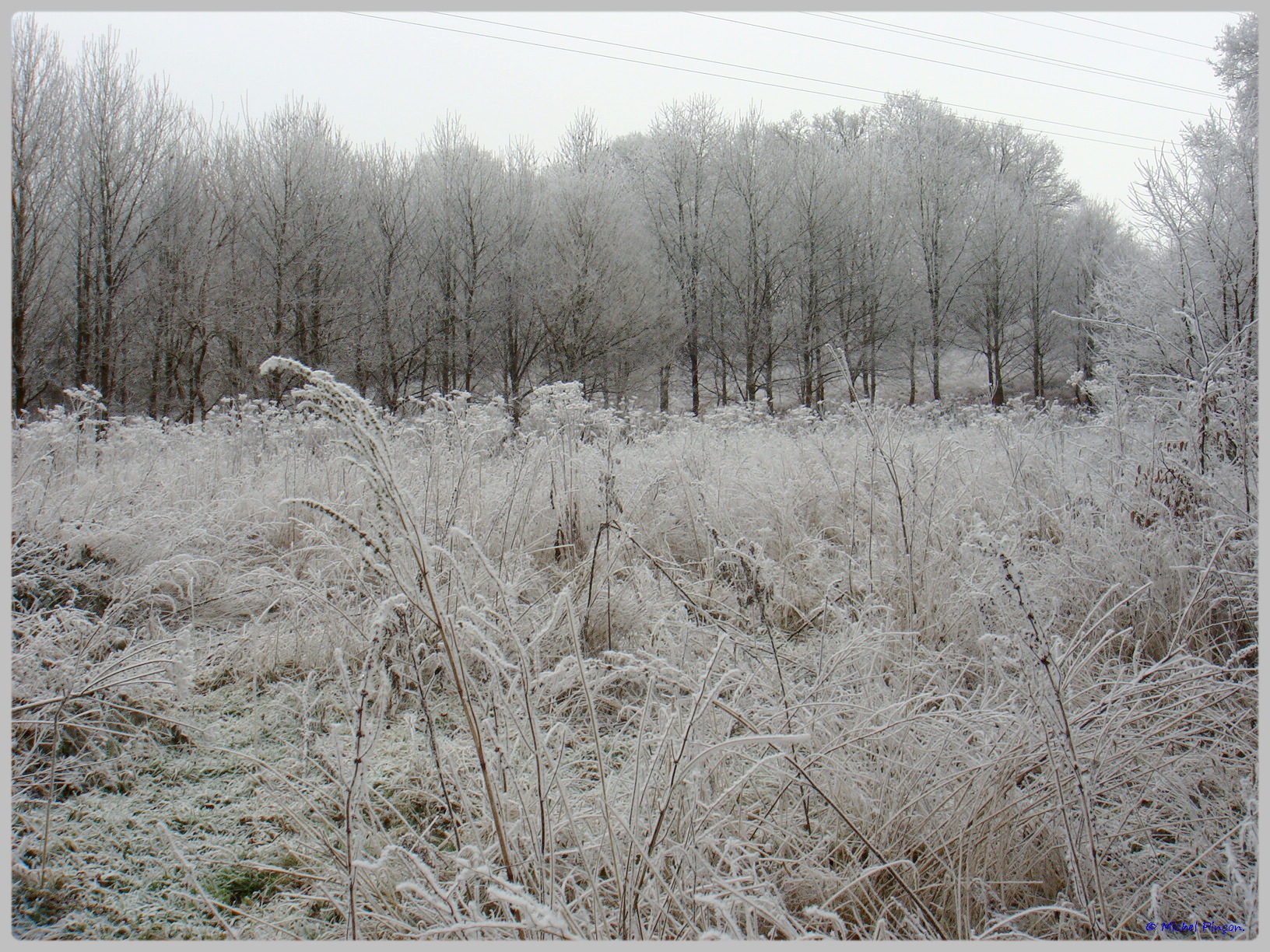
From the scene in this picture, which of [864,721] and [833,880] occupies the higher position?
[864,721]

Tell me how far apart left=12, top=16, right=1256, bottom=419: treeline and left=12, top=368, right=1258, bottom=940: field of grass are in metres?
5.66

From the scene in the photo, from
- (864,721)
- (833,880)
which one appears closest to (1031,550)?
(864,721)

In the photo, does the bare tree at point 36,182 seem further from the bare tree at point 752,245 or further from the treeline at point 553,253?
the bare tree at point 752,245

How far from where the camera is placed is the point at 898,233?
17.7 m

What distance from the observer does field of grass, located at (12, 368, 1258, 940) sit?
930 mm

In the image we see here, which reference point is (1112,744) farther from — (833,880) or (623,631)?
(623,631)

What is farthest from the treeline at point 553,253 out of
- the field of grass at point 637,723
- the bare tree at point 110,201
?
the field of grass at point 637,723

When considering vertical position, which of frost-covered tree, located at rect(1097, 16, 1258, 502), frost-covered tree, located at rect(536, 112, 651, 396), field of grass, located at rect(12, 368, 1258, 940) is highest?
frost-covered tree, located at rect(536, 112, 651, 396)

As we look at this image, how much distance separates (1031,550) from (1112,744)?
4.66 feet

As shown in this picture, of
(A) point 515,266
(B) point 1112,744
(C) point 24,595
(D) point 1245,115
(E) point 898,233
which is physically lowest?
(B) point 1112,744

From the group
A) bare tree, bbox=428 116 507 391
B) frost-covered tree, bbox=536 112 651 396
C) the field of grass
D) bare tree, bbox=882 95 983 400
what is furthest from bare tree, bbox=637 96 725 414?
the field of grass

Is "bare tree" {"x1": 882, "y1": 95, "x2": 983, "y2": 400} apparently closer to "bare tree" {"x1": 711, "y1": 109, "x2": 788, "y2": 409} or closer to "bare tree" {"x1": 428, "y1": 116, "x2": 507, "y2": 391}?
"bare tree" {"x1": 711, "y1": 109, "x2": 788, "y2": 409}

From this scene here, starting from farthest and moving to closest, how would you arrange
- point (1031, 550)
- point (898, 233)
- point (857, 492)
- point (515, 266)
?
point (898, 233)
point (515, 266)
point (857, 492)
point (1031, 550)

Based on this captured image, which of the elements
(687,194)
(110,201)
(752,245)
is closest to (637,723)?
(110,201)
